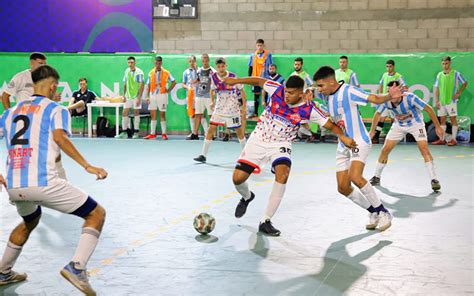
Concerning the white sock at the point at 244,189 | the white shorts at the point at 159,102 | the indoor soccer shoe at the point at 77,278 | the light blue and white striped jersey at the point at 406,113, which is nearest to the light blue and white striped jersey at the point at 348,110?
the white sock at the point at 244,189

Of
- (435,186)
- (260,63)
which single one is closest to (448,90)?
(260,63)

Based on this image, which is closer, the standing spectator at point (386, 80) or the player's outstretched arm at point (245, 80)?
the player's outstretched arm at point (245, 80)

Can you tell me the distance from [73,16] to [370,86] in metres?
10.4

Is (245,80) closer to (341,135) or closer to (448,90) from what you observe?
(341,135)

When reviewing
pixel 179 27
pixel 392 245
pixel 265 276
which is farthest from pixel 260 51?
pixel 265 276

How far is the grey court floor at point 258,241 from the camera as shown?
21.2 feet

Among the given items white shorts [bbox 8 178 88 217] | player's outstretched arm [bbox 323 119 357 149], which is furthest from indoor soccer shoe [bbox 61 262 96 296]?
player's outstretched arm [bbox 323 119 357 149]

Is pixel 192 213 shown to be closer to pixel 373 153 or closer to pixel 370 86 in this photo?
pixel 373 153

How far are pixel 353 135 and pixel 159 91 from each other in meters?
13.3

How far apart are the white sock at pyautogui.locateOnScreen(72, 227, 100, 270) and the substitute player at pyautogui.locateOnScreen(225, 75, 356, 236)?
3024 mm

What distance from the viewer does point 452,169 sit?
1447 centimetres

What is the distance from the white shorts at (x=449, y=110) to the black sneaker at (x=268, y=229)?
12.9 m

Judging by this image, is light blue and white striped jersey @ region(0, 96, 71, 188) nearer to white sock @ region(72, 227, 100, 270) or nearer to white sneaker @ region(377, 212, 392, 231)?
white sock @ region(72, 227, 100, 270)

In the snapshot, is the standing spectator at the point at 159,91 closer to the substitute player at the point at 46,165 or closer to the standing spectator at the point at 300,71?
the standing spectator at the point at 300,71
